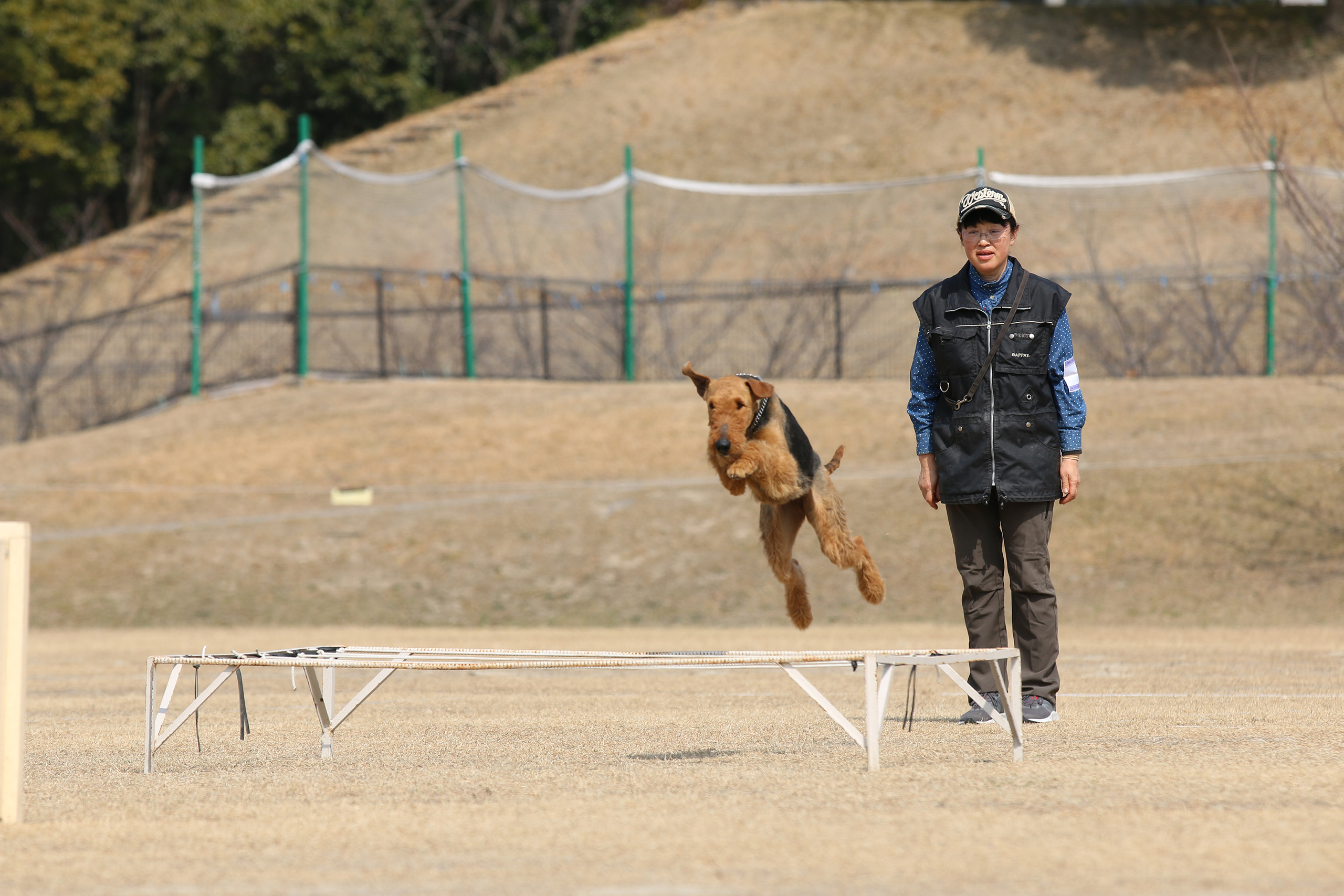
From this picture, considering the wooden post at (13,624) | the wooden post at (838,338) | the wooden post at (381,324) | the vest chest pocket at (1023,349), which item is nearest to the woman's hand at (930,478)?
the vest chest pocket at (1023,349)

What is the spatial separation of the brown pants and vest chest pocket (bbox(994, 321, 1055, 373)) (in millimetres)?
575

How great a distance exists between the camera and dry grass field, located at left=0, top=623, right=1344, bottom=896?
432 cm

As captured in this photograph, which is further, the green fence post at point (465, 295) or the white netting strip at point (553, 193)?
the white netting strip at point (553, 193)

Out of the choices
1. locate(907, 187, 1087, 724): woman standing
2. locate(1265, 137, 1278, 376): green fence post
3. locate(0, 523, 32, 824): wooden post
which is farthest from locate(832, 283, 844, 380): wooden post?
locate(0, 523, 32, 824): wooden post

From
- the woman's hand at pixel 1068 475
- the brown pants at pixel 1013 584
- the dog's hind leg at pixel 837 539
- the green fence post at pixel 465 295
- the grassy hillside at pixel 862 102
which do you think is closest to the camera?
the dog's hind leg at pixel 837 539

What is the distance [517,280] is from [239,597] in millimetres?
9858

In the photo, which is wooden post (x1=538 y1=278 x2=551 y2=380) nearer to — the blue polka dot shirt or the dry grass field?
the dry grass field

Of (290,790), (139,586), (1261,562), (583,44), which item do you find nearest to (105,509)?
(139,586)

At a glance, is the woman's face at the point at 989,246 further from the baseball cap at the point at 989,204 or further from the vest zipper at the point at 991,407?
the vest zipper at the point at 991,407

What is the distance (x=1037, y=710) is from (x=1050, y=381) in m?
1.47

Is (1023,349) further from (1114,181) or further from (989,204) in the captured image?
(1114,181)

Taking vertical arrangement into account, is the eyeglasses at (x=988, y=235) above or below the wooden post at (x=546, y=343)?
below

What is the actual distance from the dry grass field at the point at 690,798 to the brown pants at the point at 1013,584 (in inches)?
11.7

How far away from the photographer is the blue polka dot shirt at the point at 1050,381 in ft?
23.3
